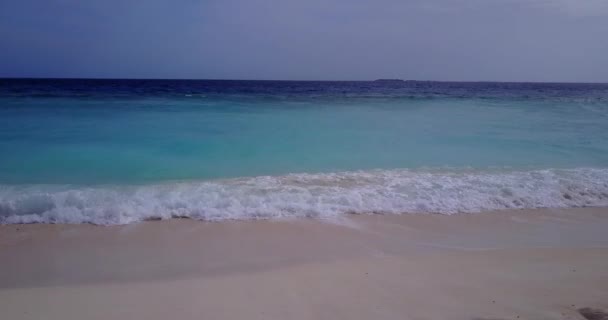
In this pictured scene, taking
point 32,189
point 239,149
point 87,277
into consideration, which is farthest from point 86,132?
point 87,277

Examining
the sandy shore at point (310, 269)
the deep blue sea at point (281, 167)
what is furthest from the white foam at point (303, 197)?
the sandy shore at point (310, 269)

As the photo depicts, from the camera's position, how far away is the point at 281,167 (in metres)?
8.99

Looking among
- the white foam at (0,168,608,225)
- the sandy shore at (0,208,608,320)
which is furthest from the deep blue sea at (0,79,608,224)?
the sandy shore at (0,208,608,320)

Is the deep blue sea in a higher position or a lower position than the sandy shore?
higher

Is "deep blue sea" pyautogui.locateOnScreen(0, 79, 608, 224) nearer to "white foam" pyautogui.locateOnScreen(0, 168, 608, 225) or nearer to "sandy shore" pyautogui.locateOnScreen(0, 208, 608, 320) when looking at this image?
"white foam" pyautogui.locateOnScreen(0, 168, 608, 225)

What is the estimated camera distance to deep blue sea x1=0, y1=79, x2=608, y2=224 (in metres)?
6.22

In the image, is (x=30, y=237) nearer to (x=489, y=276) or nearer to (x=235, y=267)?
(x=235, y=267)

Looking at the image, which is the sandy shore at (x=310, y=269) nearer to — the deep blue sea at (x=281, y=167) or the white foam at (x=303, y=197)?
the white foam at (x=303, y=197)

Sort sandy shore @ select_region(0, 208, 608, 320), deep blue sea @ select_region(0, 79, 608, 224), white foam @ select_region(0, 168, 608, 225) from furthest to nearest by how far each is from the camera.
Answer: deep blue sea @ select_region(0, 79, 608, 224), white foam @ select_region(0, 168, 608, 225), sandy shore @ select_region(0, 208, 608, 320)

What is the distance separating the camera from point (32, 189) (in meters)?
7.01

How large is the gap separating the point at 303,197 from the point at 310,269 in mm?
2409

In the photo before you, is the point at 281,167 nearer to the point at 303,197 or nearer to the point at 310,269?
the point at 303,197

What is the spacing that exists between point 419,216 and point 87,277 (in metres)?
4.48

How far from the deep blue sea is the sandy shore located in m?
0.54
